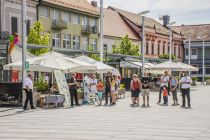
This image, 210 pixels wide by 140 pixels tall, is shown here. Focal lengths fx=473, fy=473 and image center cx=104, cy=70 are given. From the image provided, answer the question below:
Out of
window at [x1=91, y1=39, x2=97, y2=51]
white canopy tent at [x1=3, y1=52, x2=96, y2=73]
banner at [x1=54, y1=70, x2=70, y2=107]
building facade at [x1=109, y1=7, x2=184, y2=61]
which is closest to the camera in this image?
white canopy tent at [x1=3, y1=52, x2=96, y2=73]

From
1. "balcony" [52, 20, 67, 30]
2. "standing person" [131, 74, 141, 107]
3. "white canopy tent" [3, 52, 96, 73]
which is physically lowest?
"standing person" [131, 74, 141, 107]

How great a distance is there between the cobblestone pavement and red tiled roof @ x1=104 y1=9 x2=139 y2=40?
42.6 metres

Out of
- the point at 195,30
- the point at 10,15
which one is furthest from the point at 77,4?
the point at 195,30

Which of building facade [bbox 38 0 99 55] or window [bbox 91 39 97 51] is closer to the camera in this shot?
building facade [bbox 38 0 99 55]

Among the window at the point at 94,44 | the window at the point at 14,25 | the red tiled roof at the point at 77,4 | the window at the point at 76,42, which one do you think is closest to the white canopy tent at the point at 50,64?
the window at the point at 14,25

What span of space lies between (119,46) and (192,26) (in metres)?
39.6

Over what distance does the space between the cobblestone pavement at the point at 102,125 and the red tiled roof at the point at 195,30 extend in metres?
70.5

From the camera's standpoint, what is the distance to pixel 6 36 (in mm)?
38812

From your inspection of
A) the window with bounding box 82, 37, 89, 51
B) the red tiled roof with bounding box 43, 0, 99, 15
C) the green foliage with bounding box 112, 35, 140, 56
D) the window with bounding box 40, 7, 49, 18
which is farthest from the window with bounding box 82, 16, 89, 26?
the window with bounding box 40, 7, 49, 18

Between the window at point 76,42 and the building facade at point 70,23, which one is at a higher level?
the building facade at point 70,23

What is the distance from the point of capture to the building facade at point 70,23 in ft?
158

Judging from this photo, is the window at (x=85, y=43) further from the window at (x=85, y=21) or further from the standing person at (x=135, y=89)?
the standing person at (x=135, y=89)

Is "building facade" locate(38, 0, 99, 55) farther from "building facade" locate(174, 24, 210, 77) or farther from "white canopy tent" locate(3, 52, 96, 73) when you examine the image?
"building facade" locate(174, 24, 210, 77)

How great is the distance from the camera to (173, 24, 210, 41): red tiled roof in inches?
3516
